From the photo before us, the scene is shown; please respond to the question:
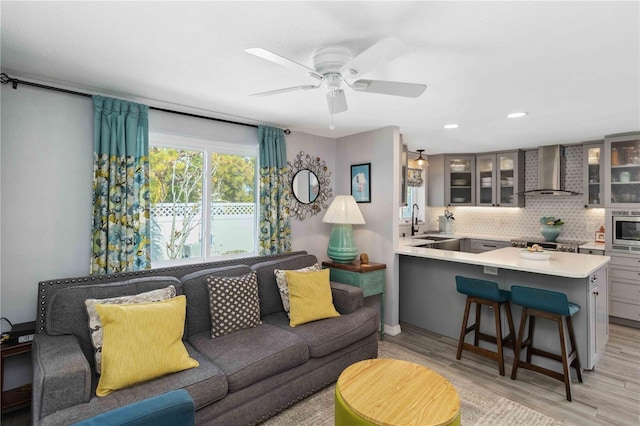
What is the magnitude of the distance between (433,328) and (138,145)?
367 cm

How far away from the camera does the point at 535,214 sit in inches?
212

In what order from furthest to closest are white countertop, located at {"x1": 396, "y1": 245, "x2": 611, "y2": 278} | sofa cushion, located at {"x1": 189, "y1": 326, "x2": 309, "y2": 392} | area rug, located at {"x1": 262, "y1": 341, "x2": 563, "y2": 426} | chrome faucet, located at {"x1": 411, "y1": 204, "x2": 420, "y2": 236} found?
chrome faucet, located at {"x1": 411, "y1": 204, "x2": 420, "y2": 236} < white countertop, located at {"x1": 396, "y1": 245, "x2": 611, "y2": 278} < area rug, located at {"x1": 262, "y1": 341, "x2": 563, "y2": 426} < sofa cushion, located at {"x1": 189, "y1": 326, "x2": 309, "y2": 392}

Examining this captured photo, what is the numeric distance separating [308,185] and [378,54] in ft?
8.81

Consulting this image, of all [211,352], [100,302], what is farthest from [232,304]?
[100,302]

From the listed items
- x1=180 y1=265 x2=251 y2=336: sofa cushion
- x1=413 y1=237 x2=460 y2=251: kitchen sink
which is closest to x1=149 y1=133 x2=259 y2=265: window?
x1=180 y1=265 x2=251 y2=336: sofa cushion

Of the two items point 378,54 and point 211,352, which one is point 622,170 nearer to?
point 378,54

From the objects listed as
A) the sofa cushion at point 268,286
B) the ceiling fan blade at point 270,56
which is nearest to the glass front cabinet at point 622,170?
the sofa cushion at point 268,286

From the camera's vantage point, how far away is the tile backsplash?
491 cm

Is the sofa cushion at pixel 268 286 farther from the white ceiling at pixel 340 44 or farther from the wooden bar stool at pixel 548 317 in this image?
the wooden bar stool at pixel 548 317

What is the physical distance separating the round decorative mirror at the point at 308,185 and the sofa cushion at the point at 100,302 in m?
1.96

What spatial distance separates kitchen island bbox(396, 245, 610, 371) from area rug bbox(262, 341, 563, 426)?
2.52ft

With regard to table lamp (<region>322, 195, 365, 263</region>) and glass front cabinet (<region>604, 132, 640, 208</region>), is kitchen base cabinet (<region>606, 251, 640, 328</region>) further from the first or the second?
table lamp (<region>322, 195, 365, 263</region>)

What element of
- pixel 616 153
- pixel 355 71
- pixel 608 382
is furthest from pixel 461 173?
pixel 355 71

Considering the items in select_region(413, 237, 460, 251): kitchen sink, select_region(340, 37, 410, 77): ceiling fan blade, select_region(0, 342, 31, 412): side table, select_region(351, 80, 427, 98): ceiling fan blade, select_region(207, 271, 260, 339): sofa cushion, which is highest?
select_region(340, 37, 410, 77): ceiling fan blade
